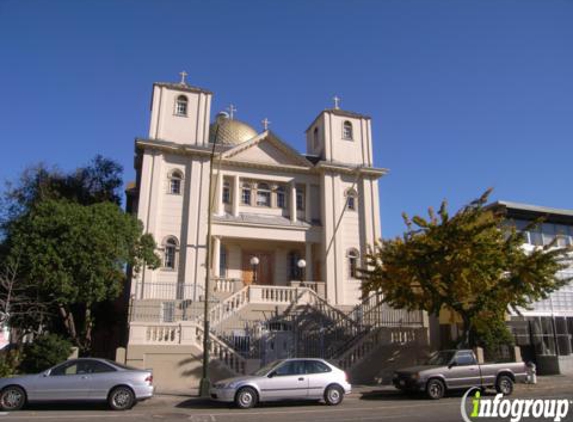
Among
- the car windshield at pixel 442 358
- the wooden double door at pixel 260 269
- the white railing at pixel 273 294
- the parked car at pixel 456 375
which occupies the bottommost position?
the parked car at pixel 456 375

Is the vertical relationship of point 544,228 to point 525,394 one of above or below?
above

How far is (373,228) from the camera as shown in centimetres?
2927

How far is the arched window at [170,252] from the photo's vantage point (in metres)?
25.6

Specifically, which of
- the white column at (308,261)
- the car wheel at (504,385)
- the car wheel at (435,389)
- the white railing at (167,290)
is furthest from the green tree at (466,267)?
the white railing at (167,290)

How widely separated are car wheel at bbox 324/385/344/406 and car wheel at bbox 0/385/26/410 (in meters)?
8.00

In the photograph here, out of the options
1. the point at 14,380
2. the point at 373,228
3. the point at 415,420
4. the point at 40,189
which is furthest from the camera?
the point at 373,228

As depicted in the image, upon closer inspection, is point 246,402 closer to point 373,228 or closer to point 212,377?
point 212,377

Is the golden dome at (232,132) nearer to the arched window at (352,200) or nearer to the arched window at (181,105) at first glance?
the arched window at (181,105)

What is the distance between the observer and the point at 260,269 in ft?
94.8

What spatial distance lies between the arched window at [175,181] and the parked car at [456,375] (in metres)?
16.4

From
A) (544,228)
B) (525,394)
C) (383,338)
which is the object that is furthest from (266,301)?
(544,228)

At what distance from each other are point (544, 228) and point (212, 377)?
19.9 meters

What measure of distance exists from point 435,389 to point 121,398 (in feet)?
29.9

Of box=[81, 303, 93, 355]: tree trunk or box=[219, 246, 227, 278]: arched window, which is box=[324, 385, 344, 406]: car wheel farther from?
box=[219, 246, 227, 278]: arched window
